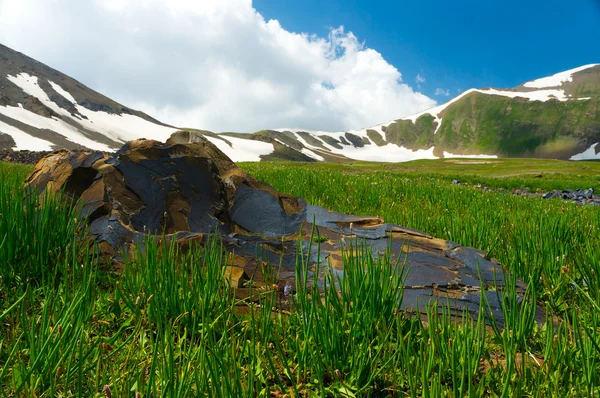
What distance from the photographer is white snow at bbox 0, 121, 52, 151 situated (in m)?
101

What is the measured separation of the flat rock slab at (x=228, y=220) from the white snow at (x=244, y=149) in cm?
15050

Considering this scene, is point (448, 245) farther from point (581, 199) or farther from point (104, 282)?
point (581, 199)

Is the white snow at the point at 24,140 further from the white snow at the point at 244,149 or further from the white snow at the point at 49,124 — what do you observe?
the white snow at the point at 244,149

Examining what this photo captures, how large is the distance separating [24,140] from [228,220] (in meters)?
124

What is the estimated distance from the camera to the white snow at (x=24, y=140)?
10087 centimetres

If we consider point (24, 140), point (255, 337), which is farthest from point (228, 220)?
point (24, 140)

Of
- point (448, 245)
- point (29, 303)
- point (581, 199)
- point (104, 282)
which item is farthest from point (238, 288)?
point (581, 199)

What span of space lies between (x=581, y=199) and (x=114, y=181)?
74.2ft

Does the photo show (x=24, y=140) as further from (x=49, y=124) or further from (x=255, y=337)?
(x=255, y=337)

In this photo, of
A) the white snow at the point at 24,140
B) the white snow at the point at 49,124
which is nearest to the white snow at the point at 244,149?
the white snow at the point at 49,124

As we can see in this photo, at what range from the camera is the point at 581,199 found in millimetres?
20562

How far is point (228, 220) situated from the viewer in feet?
21.5

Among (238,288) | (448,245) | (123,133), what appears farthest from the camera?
(123,133)

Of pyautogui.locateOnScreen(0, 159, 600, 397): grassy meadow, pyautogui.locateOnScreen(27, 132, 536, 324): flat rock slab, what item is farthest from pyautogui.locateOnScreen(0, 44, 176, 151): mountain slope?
pyautogui.locateOnScreen(0, 159, 600, 397): grassy meadow
